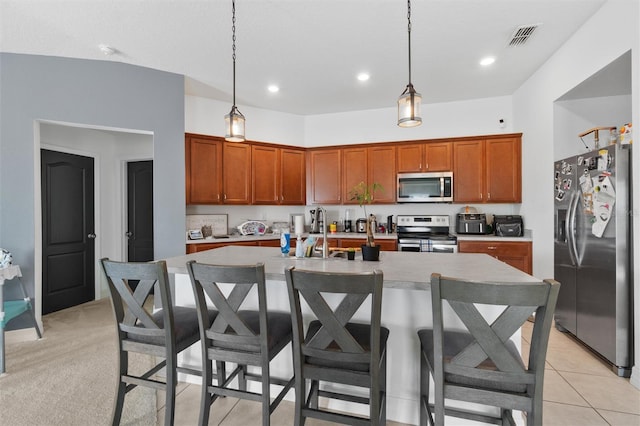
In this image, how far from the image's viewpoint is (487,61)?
3.40 meters

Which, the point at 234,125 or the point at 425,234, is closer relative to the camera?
the point at 234,125

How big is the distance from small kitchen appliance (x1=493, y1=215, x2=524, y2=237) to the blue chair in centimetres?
518

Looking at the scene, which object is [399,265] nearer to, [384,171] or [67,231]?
[384,171]

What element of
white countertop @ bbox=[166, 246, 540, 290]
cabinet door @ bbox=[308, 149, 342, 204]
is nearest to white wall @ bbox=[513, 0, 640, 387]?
white countertop @ bbox=[166, 246, 540, 290]

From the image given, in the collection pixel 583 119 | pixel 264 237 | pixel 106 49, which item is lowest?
pixel 264 237

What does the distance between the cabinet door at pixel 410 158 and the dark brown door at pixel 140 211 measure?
147 inches

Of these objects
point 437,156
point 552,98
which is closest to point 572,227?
point 552,98

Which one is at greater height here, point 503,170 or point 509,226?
point 503,170

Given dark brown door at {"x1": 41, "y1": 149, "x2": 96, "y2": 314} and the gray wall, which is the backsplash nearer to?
the gray wall

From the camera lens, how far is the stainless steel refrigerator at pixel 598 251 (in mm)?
2324

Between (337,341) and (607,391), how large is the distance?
2172mm

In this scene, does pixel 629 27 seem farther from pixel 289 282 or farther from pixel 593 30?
pixel 289 282

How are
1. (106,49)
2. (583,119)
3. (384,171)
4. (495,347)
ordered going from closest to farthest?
(495,347) → (106,49) → (583,119) → (384,171)

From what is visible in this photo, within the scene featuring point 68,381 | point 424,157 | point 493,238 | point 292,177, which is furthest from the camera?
point 292,177
